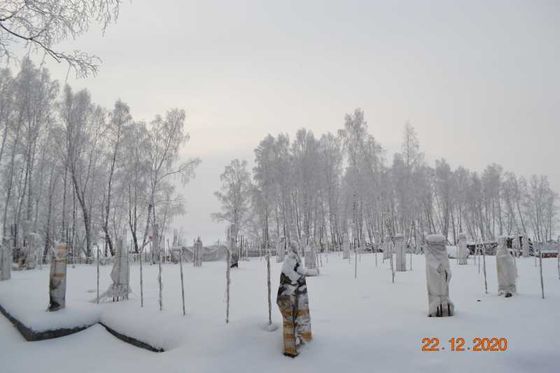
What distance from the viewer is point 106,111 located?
1009 inches

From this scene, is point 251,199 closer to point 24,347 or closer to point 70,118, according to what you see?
point 70,118

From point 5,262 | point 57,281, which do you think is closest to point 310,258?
point 57,281

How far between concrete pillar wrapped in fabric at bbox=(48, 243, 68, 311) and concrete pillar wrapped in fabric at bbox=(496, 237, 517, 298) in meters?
10.1

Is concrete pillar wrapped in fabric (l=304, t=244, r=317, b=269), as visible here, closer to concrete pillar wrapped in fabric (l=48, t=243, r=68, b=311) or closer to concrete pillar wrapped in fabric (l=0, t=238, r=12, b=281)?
concrete pillar wrapped in fabric (l=48, t=243, r=68, b=311)

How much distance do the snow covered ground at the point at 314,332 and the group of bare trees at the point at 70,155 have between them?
16048 mm

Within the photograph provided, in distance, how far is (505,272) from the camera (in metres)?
8.07

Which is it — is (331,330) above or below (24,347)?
above

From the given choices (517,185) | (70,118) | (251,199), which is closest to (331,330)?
(70,118)

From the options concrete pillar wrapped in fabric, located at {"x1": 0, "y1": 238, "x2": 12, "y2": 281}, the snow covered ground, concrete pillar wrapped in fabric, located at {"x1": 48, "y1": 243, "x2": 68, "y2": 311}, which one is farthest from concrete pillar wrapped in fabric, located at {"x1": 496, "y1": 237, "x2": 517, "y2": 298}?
concrete pillar wrapped in fabric, located at {"x1": 0, "y1": 238, "x2": 12, "y2": 281}

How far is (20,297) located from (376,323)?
32.7 feet

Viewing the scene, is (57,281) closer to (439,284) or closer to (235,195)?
(439,284)

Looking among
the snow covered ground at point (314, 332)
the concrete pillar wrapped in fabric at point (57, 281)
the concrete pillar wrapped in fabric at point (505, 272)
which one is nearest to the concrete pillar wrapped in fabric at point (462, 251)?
the snow covered ground at point (314, 332)

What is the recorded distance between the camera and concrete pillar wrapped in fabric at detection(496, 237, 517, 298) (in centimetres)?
805
